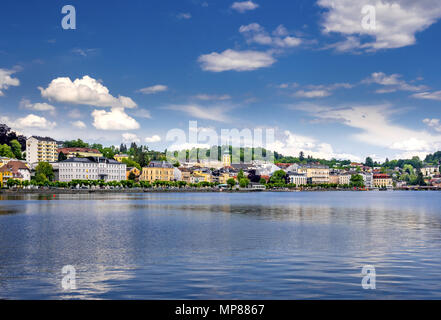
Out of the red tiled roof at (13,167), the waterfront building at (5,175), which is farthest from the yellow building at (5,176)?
the red tiled roof at (13,167)

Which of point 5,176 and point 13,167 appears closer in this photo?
point 5,176

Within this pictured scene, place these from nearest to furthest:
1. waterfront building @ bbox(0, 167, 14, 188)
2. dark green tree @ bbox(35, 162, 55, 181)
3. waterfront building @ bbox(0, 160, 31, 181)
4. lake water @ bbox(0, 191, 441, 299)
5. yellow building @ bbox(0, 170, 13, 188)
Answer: lake water @ bbox(0, 191, 441, 299) → yellow building @ bbox(0, 170, 13, 188) → waterfront building @ bbox(0, 167, 14, 188) → waterfront building @ bbox(0, 160, 31, 181) → dark green tree @ bbox(35, 162, 55, 181)

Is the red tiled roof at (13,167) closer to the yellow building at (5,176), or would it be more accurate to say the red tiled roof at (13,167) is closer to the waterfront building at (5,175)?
the waterfront building at (5,175)

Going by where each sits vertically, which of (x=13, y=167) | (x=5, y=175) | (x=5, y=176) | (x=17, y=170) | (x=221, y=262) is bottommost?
(x=221, y=262)

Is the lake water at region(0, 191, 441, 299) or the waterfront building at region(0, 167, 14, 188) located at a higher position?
the waterfront building at region(0, 167, 14, 188)

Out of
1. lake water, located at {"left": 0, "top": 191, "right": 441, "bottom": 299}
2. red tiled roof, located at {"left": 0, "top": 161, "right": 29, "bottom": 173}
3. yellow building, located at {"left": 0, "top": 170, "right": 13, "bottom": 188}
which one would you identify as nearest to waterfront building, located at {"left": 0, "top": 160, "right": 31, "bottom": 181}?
red tiled roof, located at {"left": 0, "top": 161, "right": 29, "bottom": 173}

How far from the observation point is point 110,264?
23250 millimetres

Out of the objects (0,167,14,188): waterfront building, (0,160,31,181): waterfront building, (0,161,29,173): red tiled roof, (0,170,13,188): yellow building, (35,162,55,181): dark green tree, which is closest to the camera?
(0,170,13,188): yellow building

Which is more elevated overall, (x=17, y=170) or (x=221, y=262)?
(x=17, y=170)

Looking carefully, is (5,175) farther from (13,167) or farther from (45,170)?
(45,170)

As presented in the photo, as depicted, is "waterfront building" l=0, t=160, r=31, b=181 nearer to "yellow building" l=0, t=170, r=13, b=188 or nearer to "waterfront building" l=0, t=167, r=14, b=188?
"waterfront building" l=0, t=167, r=14, b=188

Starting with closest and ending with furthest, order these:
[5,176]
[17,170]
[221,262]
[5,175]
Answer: [221,262] < [5,176] < [5,175] < [17,170]

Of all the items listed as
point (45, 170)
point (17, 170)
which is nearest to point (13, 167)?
point (17, 170)

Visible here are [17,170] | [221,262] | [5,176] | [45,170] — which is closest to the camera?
[221,262]
